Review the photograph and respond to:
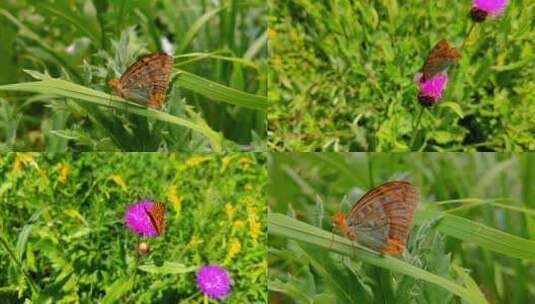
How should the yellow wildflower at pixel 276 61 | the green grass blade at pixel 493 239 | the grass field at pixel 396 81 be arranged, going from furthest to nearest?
the yellow wildflower at pixel 276 61 → the grass field at pixel 396 81 → the green grass blade at pixel 493 239

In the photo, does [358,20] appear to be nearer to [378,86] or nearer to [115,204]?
[378,86]

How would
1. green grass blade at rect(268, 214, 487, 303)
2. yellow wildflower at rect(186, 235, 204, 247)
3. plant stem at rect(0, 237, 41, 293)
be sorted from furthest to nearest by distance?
yellow wildflower at rect(186, 235, 204, 247) < plant stem at rect(0, 237, 41, 293) < green grass blade at rect(268, 214, 487, 303)

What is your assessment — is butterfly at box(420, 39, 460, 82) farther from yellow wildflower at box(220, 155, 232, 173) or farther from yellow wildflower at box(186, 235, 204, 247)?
yellow wildflower at box(186, 235, 204, 247)

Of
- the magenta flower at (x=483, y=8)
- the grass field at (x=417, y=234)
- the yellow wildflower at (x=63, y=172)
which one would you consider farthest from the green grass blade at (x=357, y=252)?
the magenta flower at (x=483, y=8)

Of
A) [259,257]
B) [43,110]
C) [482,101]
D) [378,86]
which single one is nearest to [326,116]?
[378,86]

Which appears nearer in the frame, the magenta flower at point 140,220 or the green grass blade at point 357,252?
the green grass blade at point 357,252

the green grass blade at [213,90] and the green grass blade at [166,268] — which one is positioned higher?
the green grass blade at [213,90]

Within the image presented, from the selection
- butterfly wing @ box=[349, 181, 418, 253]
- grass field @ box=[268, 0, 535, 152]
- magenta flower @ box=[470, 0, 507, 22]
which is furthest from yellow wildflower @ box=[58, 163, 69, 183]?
magenta flower @ box=[470, 0, 507, 22]

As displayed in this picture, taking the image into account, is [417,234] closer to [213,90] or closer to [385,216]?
[385,216]

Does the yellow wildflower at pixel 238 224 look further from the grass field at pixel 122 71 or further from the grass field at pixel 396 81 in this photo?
the grass field at pixel 396 81
